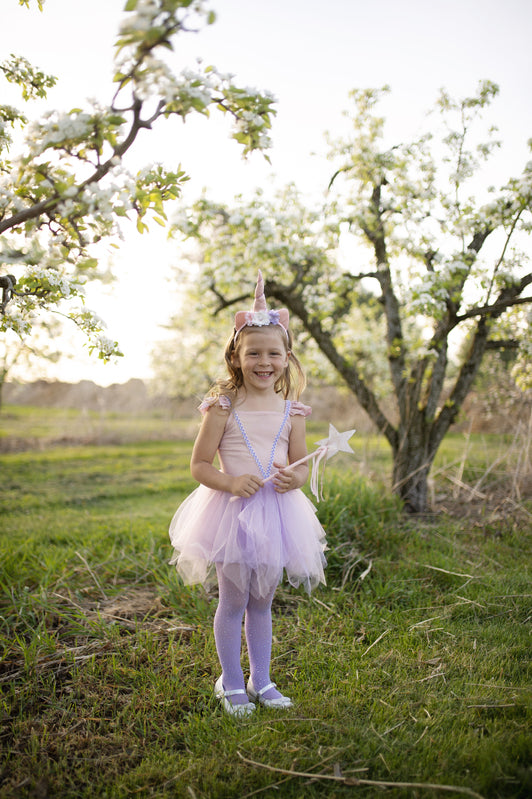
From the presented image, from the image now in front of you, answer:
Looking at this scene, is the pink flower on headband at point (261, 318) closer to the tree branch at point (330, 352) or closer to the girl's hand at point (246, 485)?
the girl's hand at point (246, 485)

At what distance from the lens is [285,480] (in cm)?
246

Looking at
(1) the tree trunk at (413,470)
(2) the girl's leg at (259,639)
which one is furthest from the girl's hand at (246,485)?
(1) the tree trunk at (413,470)

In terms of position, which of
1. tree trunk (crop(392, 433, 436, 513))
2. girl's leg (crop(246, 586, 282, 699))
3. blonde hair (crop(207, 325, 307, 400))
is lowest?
girl's leg (crop(246, 586, 282, 699))

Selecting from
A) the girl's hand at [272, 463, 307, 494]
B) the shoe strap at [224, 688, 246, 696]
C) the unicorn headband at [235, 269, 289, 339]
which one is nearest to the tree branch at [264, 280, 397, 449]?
the unicorn headband at [235, 269, 289, 339]

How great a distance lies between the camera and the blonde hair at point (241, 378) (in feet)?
8.79

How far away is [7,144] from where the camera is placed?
2738mm

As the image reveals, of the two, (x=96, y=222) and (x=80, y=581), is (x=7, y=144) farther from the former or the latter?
(x=80, y=581)

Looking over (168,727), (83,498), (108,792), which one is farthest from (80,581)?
(83,498)

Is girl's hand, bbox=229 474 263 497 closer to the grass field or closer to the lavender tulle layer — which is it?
the lavender tulle layer

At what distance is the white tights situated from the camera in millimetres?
2479

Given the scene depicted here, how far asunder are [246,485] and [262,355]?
24.5 inches

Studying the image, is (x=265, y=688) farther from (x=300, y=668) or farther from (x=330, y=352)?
(x=330, y=352)

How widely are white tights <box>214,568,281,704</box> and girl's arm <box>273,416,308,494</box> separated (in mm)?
494

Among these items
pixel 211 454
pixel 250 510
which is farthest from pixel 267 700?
pixel 211 454
